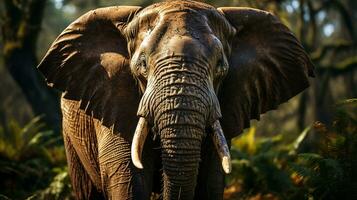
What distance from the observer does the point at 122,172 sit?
883cm

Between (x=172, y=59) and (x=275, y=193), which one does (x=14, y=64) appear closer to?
(x=275, y=193)

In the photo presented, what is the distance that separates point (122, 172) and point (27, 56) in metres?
11.2

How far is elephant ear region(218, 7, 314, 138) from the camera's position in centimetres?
907

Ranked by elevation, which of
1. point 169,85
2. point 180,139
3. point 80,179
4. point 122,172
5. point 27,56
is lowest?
point 27,56

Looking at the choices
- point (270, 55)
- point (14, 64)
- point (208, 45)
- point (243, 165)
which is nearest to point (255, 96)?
point (270, 55)

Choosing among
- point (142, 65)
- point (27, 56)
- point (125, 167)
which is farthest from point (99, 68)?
point (27, 56)

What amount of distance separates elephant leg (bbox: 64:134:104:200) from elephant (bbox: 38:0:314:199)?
20.8 inches

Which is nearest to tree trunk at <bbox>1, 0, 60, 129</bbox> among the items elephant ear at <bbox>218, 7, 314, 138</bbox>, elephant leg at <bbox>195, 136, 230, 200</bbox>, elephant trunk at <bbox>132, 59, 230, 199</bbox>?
elephant ear at <bbox>218, 7, 314, 138</bbox>

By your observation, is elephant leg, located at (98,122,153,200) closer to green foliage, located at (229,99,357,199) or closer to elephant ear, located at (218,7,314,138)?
elephant ear, located at (218,7,314,138)

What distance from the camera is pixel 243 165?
1535 centimetres

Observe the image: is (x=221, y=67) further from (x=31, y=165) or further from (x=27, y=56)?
(x=27, y=56)

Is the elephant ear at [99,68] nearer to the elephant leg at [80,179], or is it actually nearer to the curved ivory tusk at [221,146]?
the curved ivory tusk at [221,146]

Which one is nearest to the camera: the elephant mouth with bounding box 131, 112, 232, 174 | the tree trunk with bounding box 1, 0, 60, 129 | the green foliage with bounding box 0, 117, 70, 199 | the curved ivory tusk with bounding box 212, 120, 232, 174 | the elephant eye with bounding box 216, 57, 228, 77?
the curved ivory tusk with bounding box 212, 120, 232, 174

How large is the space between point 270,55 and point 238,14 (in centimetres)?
64
